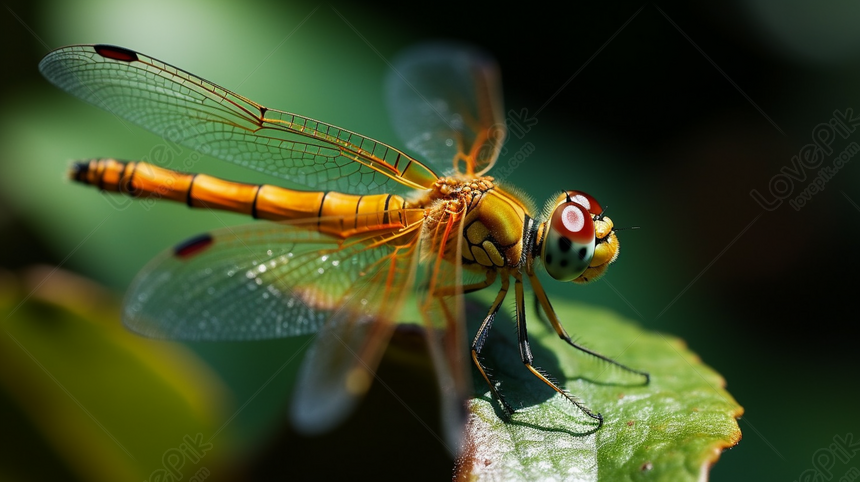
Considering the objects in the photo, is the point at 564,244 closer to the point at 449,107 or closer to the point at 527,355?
the point at 527,355

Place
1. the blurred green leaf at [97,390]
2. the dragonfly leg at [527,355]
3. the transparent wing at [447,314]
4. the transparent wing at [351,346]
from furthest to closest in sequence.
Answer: the blurred green leaf at [97,390] → the dragonfly leg at [527,355] → the transparent wing at [351,346] → the transparent wing at [447,314]

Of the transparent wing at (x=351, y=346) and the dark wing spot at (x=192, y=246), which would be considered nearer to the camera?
the transparent wing at (x=351, y=346)

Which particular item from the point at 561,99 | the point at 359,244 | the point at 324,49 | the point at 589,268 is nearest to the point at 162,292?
the point at 359,244

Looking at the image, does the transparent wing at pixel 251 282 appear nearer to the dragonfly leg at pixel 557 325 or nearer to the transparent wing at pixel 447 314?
the transparent wing at pixel 447 314

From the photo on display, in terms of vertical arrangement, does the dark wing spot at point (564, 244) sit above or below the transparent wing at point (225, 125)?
above

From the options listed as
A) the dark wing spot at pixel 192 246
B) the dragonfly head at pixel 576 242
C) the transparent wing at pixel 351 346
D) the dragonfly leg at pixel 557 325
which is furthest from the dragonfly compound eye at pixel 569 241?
the dark wing spot at pixel 192 246

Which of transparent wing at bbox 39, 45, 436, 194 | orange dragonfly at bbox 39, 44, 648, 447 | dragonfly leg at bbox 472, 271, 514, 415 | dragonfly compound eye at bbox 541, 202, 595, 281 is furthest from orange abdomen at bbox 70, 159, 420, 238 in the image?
dragonfly compound eye at bbox 541, 202, 595, 281

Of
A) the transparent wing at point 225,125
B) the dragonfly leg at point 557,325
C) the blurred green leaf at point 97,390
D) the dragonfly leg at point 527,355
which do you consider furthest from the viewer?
the transparent wing at point 225,125
